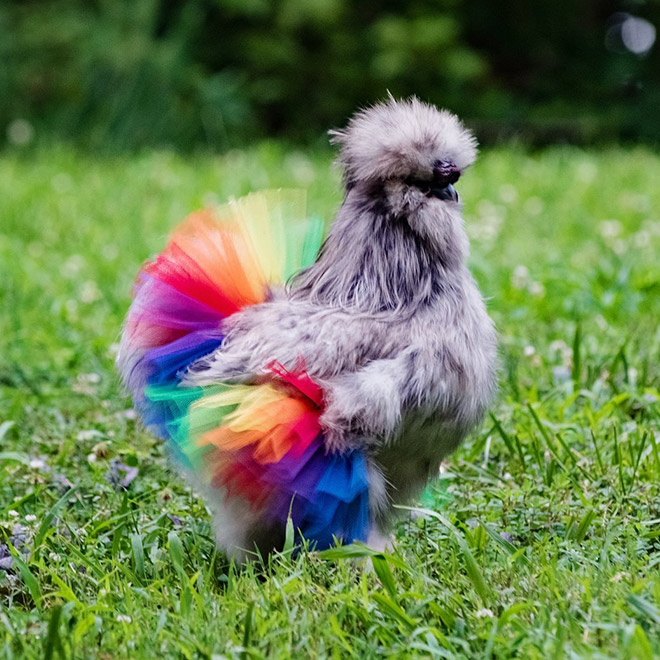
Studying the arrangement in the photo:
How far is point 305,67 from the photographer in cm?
1029

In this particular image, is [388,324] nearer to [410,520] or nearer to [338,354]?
[338,354]

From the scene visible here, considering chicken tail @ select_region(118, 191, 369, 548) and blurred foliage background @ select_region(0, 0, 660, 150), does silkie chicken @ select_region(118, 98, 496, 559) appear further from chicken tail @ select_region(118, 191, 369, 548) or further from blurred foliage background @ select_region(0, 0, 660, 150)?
blurred foliage background @ select_region(0, 0, 660, 150)

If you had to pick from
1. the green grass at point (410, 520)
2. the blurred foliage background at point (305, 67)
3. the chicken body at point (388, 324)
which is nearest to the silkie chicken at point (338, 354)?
the chicken body at point (388, 324)

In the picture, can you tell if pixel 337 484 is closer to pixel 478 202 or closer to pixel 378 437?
pixel 378 437

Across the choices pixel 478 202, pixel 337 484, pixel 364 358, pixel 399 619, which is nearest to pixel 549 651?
pixel 399 619

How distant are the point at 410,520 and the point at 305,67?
8.29 m

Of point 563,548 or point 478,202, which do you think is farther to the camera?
point 478,202

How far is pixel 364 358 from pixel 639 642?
78 cm

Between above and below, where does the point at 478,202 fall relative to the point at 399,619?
above

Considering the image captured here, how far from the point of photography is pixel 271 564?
7.56 feet

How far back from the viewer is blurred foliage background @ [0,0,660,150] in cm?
897

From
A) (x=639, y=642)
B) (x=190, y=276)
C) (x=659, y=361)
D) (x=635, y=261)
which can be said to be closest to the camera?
(x=639, y=642)

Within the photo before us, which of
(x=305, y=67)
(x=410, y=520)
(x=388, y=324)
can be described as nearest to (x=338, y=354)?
(x=388, y=324)

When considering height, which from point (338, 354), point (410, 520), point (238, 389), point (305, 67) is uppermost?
point (305, 67)
